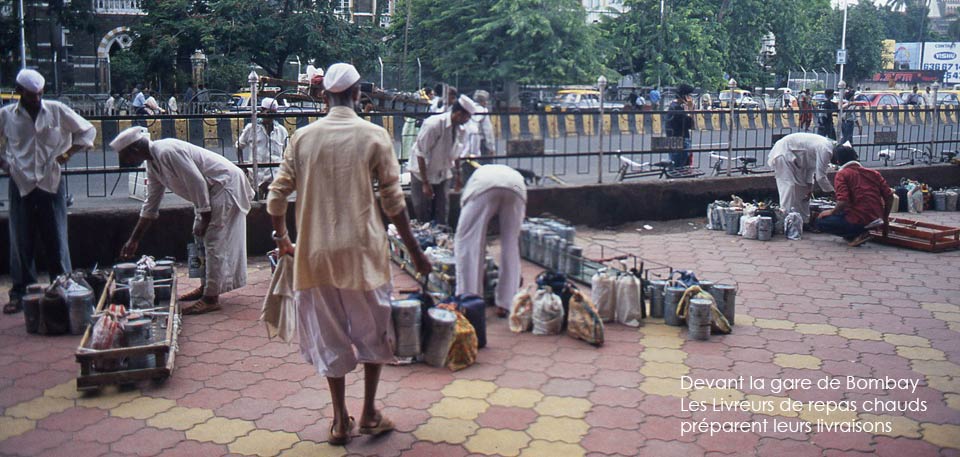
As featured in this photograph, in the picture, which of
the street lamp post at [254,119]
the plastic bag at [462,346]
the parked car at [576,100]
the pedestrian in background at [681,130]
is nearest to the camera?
the plastic bag at [462,346]

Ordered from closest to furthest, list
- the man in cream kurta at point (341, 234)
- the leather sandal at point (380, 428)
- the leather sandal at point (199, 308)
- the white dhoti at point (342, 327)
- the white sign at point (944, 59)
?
the man in cream kurta at point (341, 234) < the white dhoti at point (342, 327) < the leather sandal at point (380, 428) < the leather sandal at point (199, 308) < the white sign at point (944, 59)

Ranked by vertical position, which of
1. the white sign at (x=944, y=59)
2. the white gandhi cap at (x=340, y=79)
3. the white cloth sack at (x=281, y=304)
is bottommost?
the white cloth sack at (x=281, y=304)

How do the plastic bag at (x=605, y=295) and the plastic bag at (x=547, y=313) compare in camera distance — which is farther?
the plastic bag at (x=605, y=295)

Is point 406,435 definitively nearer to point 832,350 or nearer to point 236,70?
point 832,350

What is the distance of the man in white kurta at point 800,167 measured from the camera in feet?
31.4

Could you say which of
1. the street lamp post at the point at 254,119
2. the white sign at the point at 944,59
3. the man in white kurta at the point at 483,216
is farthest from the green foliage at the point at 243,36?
the white sign at the point at 944,59

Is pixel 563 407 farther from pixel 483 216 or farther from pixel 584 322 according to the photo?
pixel 483 216

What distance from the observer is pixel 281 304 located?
14.5 ft

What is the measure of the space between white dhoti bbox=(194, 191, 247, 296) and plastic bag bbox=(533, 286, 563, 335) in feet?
7.87

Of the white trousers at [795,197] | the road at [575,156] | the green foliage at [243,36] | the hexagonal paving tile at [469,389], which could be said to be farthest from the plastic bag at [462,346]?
the green foliage at [243,36]

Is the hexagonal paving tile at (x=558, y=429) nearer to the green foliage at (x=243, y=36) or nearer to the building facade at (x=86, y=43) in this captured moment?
the green foliage at (x=243, y=36)

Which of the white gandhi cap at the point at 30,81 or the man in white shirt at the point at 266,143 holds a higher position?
the white gandhi cap at the point at 30,81

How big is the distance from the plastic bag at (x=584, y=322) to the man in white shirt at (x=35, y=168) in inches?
158

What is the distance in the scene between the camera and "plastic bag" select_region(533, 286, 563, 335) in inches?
229
